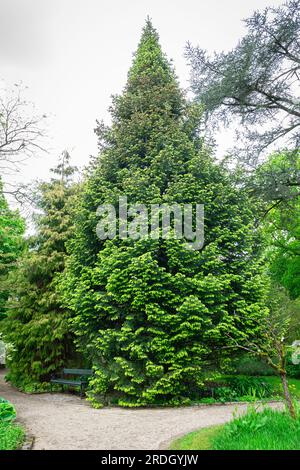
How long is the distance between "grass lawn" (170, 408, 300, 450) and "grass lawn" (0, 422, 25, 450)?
2369 millimetres

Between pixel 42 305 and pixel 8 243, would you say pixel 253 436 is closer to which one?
pixel 42 305

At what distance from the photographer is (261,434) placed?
515cm

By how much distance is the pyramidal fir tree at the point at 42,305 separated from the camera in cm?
1245

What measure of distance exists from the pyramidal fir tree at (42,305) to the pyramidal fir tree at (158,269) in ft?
4.60

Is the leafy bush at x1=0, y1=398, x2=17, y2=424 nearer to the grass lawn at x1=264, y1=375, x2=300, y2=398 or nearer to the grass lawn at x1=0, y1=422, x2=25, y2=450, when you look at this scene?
the grass lawn at x1=0, y1=422, x2=25, y2=450

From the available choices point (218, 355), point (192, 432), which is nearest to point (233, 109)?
point (218, 355)

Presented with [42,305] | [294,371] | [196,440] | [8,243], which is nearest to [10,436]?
[196,440]

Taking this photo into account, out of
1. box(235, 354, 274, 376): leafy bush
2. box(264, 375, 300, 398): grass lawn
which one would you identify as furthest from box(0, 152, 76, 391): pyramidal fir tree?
box(264, 375, 300, 398): grass lawn

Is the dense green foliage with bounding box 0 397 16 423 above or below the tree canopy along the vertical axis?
below

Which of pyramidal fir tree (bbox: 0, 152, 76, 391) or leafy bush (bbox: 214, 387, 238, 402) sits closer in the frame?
leafy bush (bbox: 214, 387, 238, 402)

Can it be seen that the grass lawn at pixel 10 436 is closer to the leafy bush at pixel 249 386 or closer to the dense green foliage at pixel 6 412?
the dense green foliage at pixel 6 412

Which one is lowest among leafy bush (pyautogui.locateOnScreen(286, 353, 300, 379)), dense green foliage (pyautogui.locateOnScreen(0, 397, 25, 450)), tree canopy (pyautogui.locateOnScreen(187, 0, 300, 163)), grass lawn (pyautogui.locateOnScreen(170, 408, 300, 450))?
leafy bush (pyautogui.locateOnScreen(286, 353, 300, 379))

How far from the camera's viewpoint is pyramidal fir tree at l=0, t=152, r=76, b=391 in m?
12.5

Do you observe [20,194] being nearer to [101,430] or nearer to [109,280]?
[109,280]
